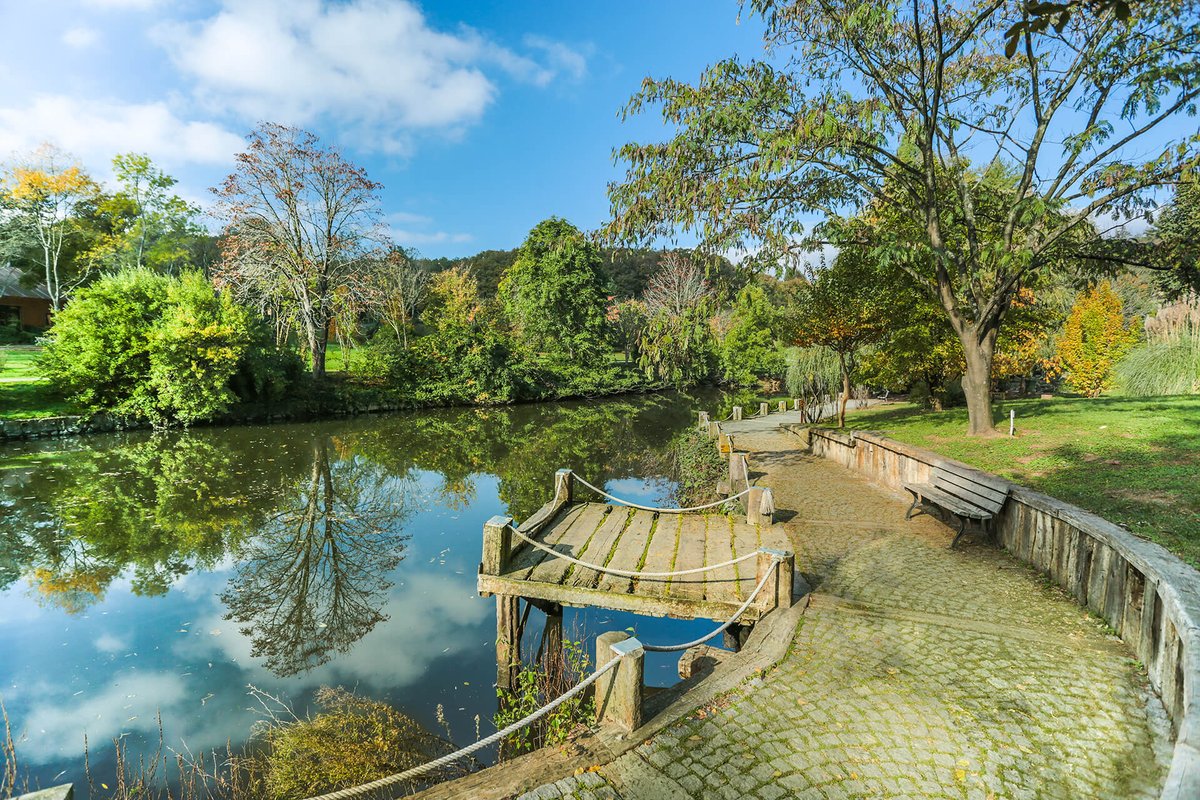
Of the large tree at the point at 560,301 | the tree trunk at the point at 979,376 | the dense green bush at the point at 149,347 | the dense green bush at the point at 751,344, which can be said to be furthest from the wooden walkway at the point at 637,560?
the dense green bush at the point at 751,344

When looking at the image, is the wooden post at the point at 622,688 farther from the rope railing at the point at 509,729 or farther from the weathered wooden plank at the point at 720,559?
the weathered wooden plank at the point at 720,559

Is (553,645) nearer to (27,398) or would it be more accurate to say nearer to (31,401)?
(31,401)

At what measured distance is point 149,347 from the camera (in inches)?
844

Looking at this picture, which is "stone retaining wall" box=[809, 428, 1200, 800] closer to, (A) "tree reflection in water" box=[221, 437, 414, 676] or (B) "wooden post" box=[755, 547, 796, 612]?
(B) "wooden post" box=[755, 547, 796, 612]

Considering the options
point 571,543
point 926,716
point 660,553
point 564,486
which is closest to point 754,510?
point 660,553

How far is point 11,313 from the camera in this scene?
35.9 meters

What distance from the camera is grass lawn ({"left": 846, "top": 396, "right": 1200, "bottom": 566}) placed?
655 cm

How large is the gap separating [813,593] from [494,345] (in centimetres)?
3035

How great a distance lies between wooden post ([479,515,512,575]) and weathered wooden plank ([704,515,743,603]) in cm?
229

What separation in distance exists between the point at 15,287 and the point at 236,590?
44.2 m

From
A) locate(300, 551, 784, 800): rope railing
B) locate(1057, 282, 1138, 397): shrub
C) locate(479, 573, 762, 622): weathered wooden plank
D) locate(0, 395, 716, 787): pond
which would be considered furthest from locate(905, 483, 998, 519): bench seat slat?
locate(1057, 282, 1138, 397): shrub

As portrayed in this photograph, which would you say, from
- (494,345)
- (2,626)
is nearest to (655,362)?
(2,626)

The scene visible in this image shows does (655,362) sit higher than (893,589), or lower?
higher

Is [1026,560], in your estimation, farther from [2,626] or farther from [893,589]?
[2,626]
